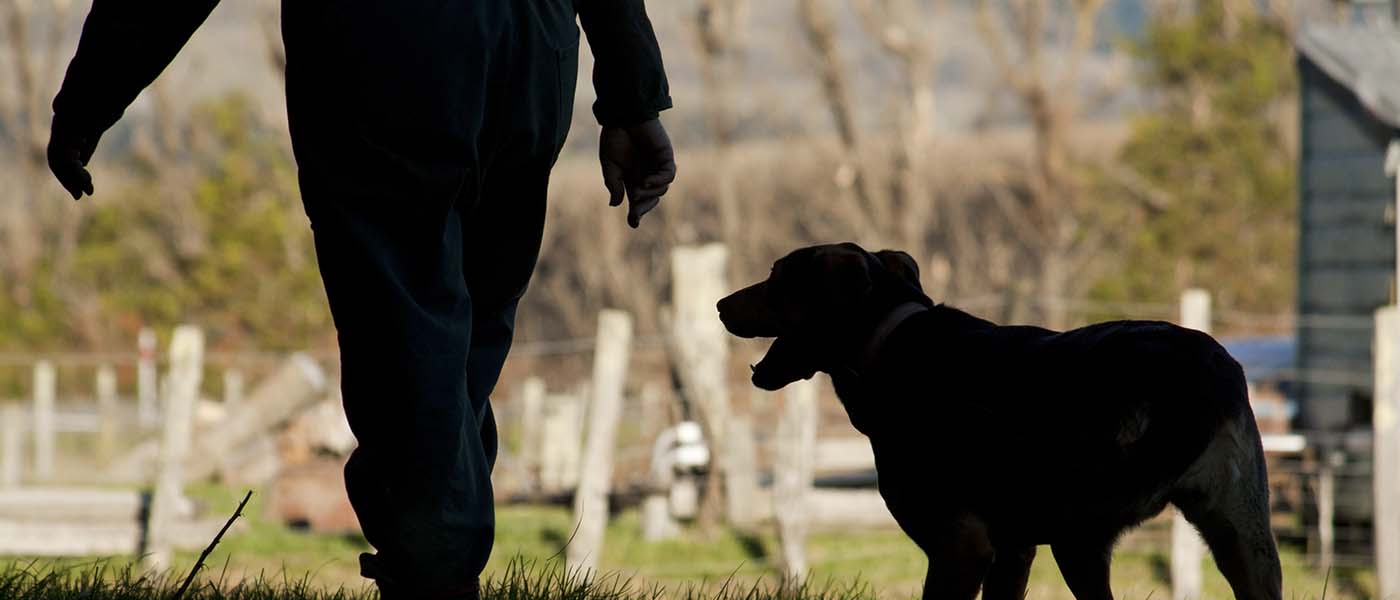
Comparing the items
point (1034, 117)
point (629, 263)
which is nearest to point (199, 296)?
point (629, 263)

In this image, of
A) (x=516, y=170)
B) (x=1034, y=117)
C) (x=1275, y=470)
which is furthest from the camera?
(x=1034, y=117)

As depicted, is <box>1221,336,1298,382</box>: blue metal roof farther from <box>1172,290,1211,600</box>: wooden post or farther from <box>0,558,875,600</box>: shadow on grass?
<box>0,558,875,600</box>: shadow on grass

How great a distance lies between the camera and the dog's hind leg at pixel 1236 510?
297cm

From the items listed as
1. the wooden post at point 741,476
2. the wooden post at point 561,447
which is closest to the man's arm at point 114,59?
the wooden post at point 741,476

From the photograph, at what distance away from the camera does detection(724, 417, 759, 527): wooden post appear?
12.8 m

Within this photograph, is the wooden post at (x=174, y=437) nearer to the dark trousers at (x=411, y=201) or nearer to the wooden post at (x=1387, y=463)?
the wooden post at (x=1387, y=463)

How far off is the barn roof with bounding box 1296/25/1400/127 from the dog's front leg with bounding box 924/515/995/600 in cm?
1026

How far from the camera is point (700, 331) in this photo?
11883 mm

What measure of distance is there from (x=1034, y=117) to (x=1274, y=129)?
6327mm

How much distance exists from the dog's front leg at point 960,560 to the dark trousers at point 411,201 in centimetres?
95

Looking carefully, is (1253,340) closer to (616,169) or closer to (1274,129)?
(616,169)

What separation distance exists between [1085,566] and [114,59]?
201 centimetres

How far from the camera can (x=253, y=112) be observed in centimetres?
3662

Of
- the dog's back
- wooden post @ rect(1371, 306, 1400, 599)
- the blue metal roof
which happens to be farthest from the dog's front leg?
the blue metal roof
